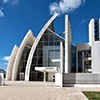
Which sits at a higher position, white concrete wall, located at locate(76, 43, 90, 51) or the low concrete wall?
white concrete wall, located at locate(76, 43, 90, 51)

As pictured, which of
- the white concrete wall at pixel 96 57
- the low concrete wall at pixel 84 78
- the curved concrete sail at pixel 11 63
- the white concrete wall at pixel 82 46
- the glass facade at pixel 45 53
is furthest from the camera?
the curved concrete sail at pixel 11 63

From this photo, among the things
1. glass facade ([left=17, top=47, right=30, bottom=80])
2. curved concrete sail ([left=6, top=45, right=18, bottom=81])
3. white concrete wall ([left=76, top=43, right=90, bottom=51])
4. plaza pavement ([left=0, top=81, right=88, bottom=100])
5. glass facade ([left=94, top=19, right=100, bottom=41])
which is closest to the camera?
plaza pavement ([left=0, top=81, right=88, bottom=100])

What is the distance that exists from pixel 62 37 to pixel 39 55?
19.5 ft

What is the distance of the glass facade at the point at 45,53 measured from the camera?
44.3 m

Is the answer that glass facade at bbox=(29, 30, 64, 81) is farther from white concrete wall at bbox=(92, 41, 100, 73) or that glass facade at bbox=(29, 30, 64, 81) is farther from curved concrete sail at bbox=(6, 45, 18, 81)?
white concrete wall at bbox=(92, 41, 100, 73)

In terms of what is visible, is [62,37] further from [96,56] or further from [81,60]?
[96,56]

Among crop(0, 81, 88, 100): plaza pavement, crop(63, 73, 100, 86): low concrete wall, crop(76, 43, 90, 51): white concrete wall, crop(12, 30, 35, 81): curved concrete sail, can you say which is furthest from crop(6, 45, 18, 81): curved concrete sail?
crop(0, 81, 88, 100): plaza pavement

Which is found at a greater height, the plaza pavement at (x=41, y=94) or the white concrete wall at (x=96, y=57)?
the white concrete wall at (x=96, y=57)

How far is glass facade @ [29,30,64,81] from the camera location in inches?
1745

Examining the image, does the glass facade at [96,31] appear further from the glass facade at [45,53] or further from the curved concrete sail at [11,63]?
the curved concrete sail at [11,63]

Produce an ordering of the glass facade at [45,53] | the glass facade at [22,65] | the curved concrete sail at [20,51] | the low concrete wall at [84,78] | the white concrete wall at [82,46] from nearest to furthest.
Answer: the low concrete wall at [84,78] < the glass facade at [45,53] < the white concrete wall at [82,46] < the curved concrete sail at [20,51] < the glass facade at [22,65]

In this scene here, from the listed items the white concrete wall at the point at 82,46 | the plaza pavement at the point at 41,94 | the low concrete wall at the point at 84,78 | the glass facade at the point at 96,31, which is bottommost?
the plaza pavement at the point at 41,94

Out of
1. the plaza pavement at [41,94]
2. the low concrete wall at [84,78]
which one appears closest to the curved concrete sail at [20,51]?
the low concrete wall at [84,78]

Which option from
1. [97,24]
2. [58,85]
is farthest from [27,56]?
[58,85]
